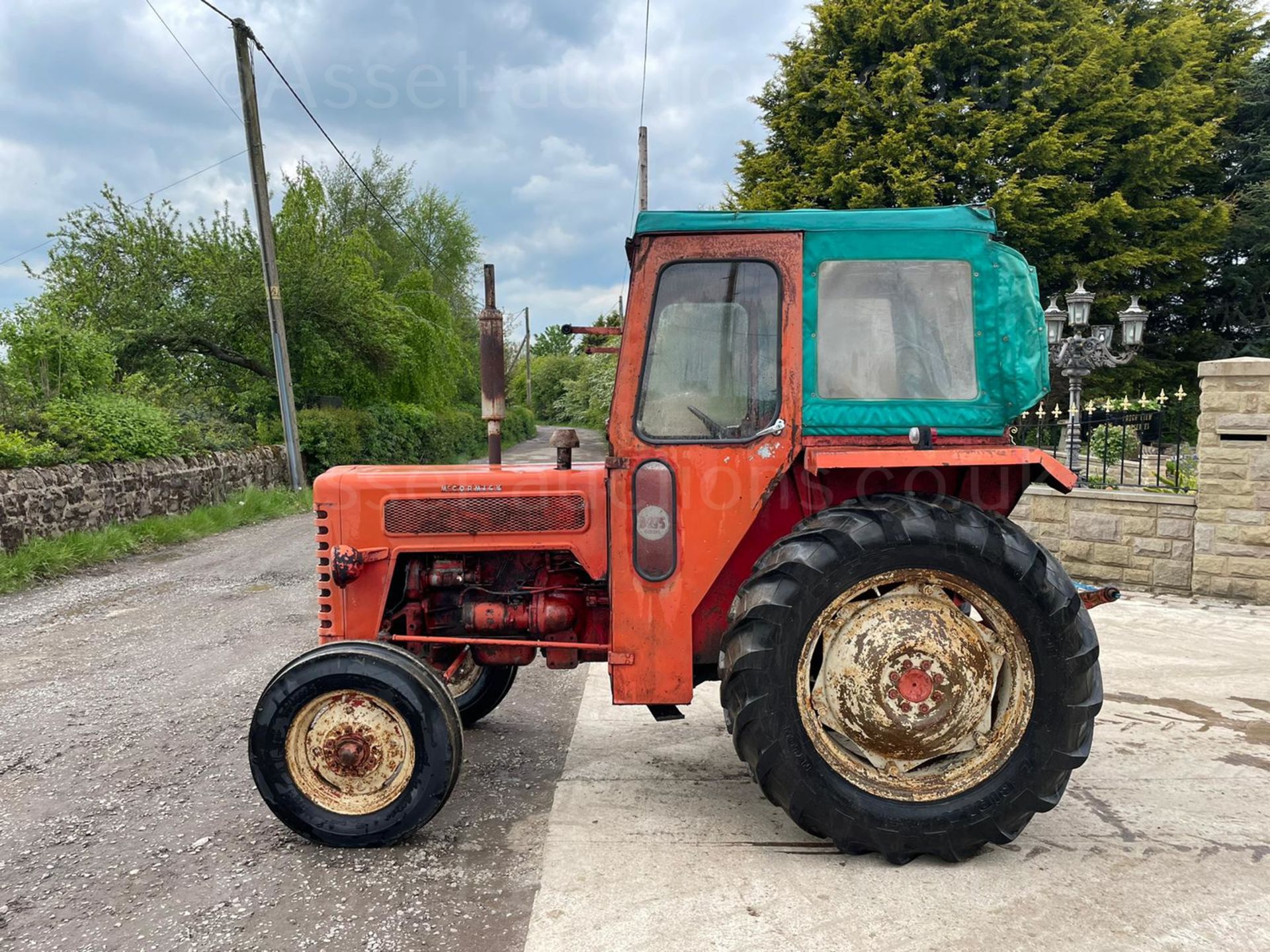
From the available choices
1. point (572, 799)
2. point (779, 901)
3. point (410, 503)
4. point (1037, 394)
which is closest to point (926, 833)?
point (779, 901)

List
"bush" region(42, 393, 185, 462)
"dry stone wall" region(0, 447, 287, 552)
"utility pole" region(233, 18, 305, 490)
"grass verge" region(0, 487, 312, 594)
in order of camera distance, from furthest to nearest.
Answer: "utility pole" region(233, 18, 305, 490) < "bush" region(42, 393, 185, 462) < "dry stone wall" region(0, 447, 287, 552) < "grass verge" region(0, 487, 312, 594)

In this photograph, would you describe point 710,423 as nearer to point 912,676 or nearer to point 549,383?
point 912,676

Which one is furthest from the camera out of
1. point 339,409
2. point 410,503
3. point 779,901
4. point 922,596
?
point 339,409

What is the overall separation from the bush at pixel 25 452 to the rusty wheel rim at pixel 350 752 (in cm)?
779

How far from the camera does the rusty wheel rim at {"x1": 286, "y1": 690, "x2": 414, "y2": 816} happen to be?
9.49 ft

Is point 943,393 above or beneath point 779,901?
above

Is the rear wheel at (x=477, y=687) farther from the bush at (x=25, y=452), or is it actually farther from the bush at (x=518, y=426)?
the bush at (x=518, y=426)

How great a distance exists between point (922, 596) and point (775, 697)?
2.17ft

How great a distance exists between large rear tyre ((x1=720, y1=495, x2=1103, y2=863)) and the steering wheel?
0.44 m

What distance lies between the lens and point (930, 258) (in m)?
2.93

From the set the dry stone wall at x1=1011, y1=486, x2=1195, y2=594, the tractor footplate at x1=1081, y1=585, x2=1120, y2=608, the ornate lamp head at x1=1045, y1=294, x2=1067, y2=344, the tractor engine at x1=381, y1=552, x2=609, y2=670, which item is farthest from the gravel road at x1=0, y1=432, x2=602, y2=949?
the ornate lamp head at x1=1045, y1=294, x2=1067, y2=344

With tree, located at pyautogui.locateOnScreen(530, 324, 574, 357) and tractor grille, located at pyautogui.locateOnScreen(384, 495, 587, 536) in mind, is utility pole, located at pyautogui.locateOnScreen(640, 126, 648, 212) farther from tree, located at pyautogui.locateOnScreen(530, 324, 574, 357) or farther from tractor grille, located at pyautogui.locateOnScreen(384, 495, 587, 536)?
tree, located at pyautogui.locateOnScreen(530, 324, 574, 357)

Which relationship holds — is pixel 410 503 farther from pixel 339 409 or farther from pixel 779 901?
pixel 339 409

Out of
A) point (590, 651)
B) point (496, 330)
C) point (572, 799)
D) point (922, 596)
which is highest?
point (496, 330)
